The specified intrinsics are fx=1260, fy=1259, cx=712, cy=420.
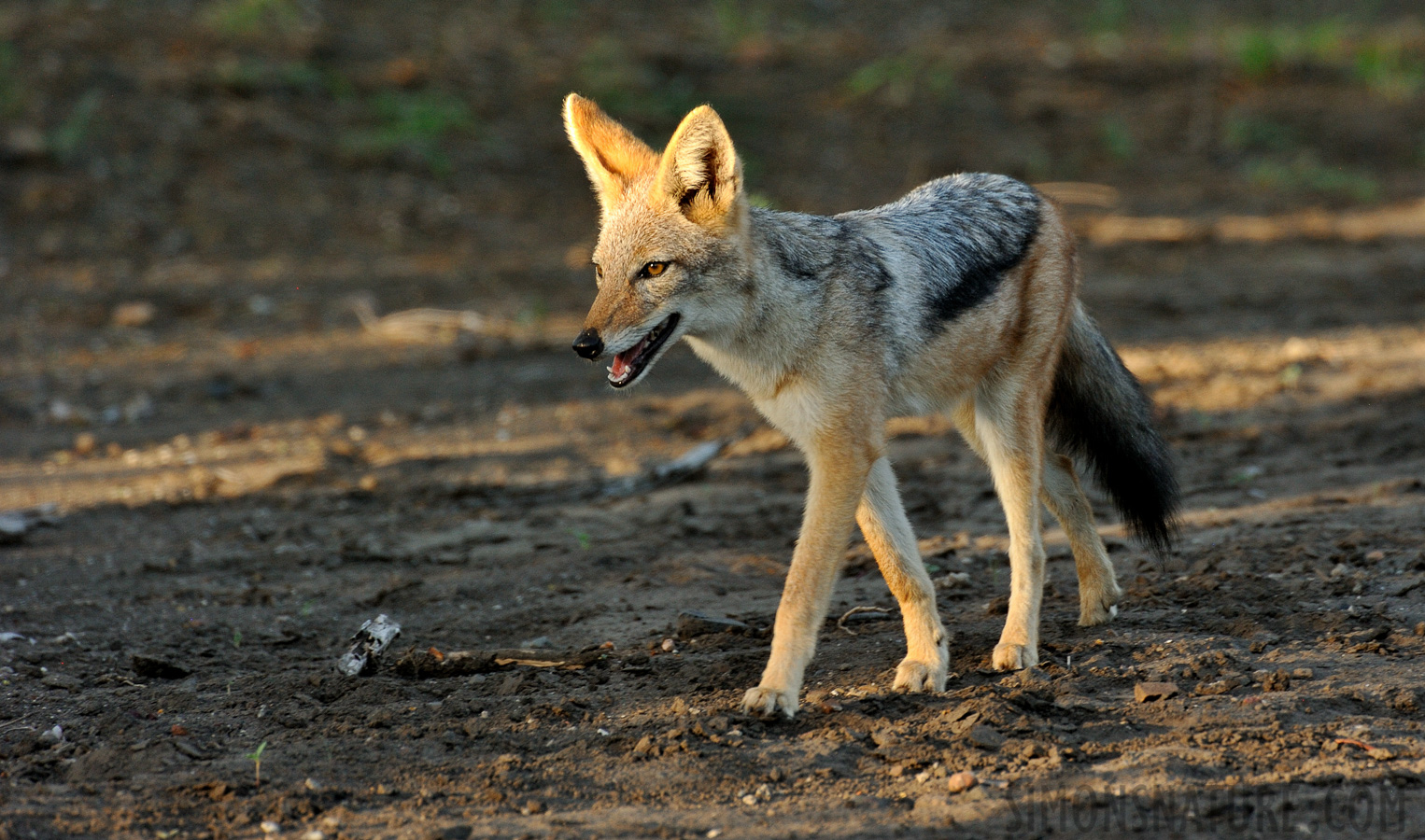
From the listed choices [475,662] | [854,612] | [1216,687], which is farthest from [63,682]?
[1216,687]

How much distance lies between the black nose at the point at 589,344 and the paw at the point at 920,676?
148 cm

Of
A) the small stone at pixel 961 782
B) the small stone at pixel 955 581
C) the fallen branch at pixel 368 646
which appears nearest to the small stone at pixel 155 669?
the fallen branch at pixel 368 646

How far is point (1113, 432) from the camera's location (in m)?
5.09

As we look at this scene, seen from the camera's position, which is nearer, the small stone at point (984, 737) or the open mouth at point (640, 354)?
the small stone at point (984, 737)

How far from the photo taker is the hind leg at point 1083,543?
483cm

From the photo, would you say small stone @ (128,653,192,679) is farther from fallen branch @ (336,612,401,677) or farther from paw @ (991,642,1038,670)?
paw @ (991,642,1038,670)

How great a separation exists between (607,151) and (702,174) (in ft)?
1.72

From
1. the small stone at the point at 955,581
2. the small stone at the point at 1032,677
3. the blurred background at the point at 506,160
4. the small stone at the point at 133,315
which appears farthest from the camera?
the small stone at the point at 133,315

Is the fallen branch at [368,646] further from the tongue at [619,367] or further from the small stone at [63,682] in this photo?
the tongue at [619,367]

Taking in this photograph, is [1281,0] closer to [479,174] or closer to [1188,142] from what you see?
[1188,142]

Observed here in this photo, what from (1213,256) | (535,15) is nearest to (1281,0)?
(1213,256)

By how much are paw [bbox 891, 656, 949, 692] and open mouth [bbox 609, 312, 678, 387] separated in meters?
1.34

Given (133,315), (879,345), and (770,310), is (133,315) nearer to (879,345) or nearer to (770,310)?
(770,310)

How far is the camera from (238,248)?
391 inches
